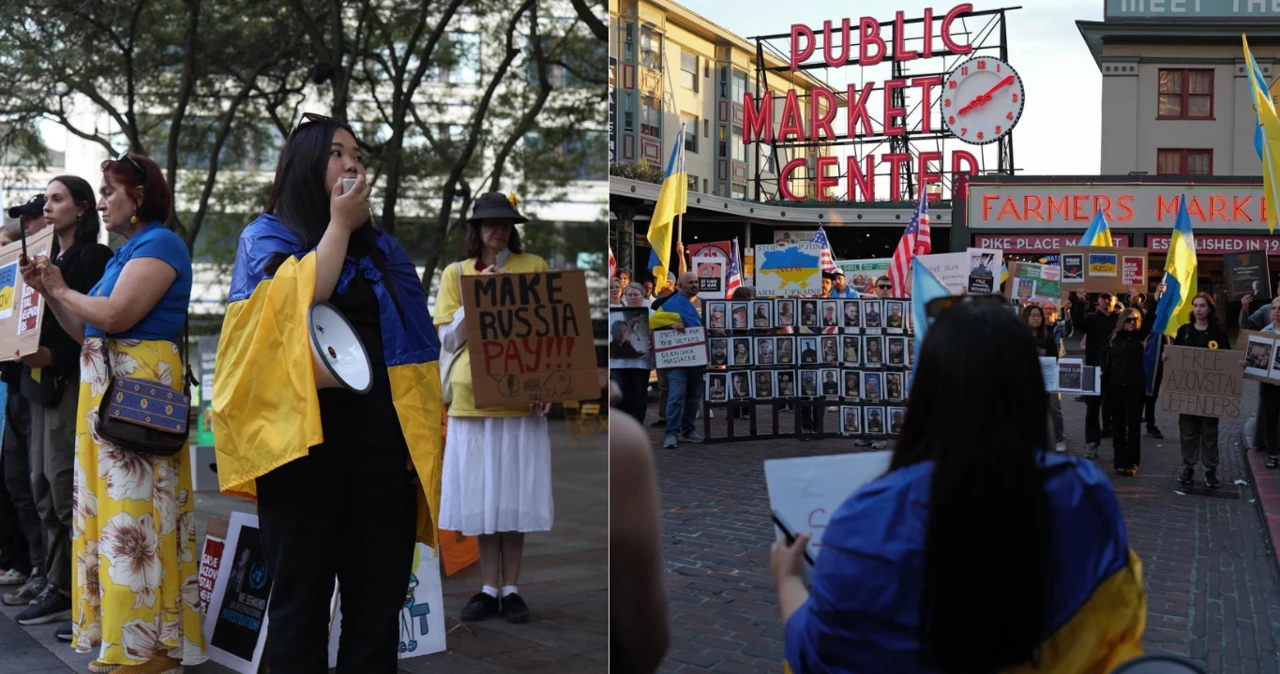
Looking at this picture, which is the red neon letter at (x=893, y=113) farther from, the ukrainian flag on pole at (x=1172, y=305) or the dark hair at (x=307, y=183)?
the ukrainian flag on pole at (x=1172, y=305)

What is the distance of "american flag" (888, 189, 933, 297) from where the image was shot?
409 centimetres

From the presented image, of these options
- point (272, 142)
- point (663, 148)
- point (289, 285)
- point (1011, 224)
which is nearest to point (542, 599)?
point (289, 285)

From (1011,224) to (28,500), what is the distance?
15.2 meters

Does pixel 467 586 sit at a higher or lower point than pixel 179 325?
lower

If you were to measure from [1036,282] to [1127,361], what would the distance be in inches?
36.1

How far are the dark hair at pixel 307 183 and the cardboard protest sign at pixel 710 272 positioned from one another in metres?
9.55

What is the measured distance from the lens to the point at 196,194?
12320 millimetres

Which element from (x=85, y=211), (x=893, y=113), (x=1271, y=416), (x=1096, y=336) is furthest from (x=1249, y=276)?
(x=85, y=211)

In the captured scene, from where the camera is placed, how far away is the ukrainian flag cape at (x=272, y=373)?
252 centimetres

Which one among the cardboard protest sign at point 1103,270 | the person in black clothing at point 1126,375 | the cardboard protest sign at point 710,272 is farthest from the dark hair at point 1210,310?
the cardboard protest sign at point 710,272

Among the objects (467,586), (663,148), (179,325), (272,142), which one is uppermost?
(272,142)

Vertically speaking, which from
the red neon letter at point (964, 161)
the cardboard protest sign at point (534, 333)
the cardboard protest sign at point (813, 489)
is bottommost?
the cardboard protest sign at point (813, 489)

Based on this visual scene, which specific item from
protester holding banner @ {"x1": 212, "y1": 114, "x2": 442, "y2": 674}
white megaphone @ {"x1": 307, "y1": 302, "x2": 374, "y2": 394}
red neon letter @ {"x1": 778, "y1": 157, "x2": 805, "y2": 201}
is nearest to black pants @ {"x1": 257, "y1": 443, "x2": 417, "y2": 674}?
protester holding banner @ {"x1": 212, "y1": 114, "x2": 442, "y2": 674}

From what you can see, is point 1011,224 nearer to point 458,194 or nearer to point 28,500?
point 458,194
